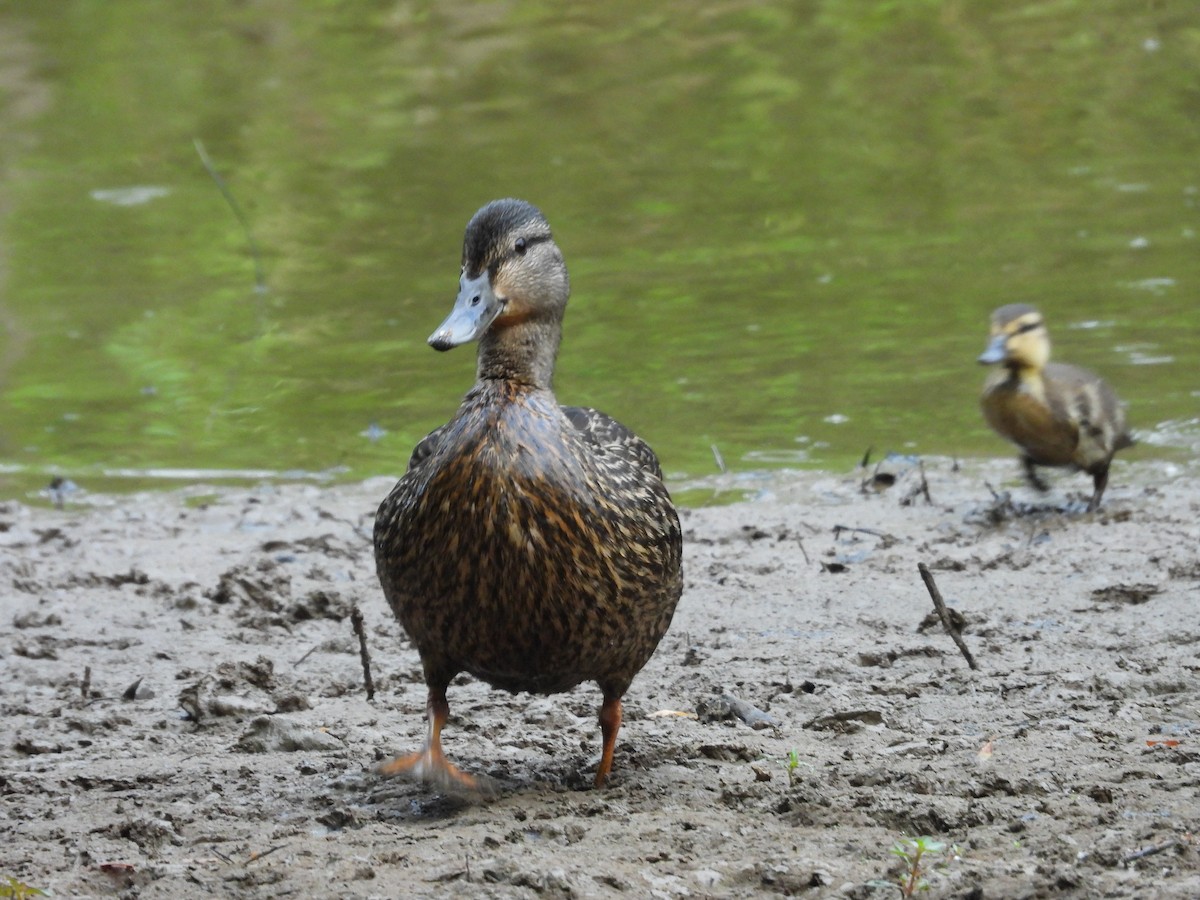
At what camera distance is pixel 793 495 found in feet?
25.2

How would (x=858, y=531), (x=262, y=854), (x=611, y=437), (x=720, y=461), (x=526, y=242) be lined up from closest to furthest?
(x=262, y=854) < (x=526, y=242) < (x=611, y=437) < (x=858, y=531) < (x=720, y=461)

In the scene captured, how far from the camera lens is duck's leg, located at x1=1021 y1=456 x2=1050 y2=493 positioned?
759 centimetres

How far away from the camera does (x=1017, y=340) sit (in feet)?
25.4

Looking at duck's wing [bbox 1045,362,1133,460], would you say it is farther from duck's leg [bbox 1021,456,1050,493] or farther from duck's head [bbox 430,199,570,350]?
duck's head [bbox 430,199,570,350]

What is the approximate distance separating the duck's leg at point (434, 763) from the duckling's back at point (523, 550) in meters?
0.13

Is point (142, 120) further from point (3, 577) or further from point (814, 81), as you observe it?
point (3, 577)

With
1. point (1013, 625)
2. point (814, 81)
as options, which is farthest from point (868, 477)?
point (814, 81)

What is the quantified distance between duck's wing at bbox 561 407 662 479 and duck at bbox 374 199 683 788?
6cm

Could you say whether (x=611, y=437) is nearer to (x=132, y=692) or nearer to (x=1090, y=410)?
(x=132, y=692)

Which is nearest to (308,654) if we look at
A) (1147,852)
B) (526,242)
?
(526,242)

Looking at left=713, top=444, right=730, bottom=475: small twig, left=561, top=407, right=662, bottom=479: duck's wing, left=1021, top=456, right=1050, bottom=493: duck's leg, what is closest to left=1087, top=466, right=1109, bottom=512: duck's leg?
left=1021, top=456, right=1050, bottom=493: duck's leg

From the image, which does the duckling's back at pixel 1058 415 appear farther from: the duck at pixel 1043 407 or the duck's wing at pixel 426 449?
the duck's wing at pixel 426 449

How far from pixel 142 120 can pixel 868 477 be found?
13070 millimetres

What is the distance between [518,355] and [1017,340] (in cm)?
401
